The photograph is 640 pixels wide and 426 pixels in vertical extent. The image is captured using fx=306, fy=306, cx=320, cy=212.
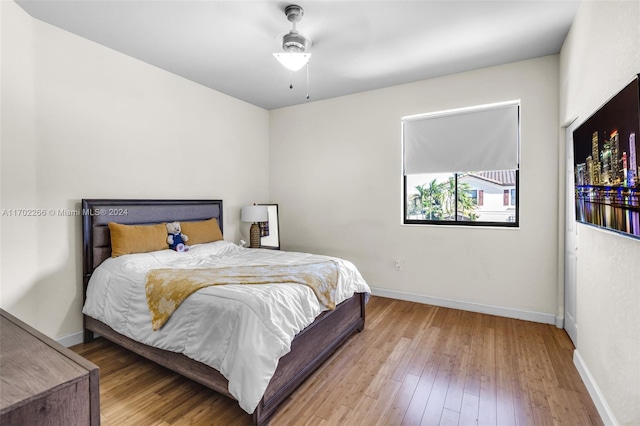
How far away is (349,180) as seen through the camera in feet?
14.4

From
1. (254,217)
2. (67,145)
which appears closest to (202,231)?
(254,217)

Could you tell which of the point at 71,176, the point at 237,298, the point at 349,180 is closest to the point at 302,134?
the point at 349,180

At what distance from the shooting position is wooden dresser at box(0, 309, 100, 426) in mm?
741

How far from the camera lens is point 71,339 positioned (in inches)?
110

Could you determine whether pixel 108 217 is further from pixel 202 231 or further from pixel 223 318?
pixel 223 318

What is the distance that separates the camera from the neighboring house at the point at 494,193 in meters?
3.50

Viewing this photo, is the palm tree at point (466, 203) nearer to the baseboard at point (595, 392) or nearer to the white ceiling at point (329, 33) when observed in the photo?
the white ceiling at point (329, 33)

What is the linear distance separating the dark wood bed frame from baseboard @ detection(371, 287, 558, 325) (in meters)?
1.09

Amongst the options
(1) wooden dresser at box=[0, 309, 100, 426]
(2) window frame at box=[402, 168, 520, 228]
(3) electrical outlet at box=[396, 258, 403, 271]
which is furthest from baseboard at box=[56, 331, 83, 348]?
(2) window frame at box=[402, 168, 520, 228]

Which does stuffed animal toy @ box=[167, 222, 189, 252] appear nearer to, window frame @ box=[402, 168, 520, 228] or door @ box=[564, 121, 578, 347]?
window frame @ box=[402, 168, 520, 228]

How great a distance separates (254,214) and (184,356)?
233cm

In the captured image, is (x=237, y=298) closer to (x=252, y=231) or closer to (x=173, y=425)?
(x=173, y=425)

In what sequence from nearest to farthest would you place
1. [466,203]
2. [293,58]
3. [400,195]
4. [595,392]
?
[595,392] < [293,58] < [466,203] < [400,195]

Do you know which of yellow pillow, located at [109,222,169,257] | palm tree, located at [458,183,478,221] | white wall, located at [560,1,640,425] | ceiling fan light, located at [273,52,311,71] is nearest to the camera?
white wall, located at [560,1,640,425]
